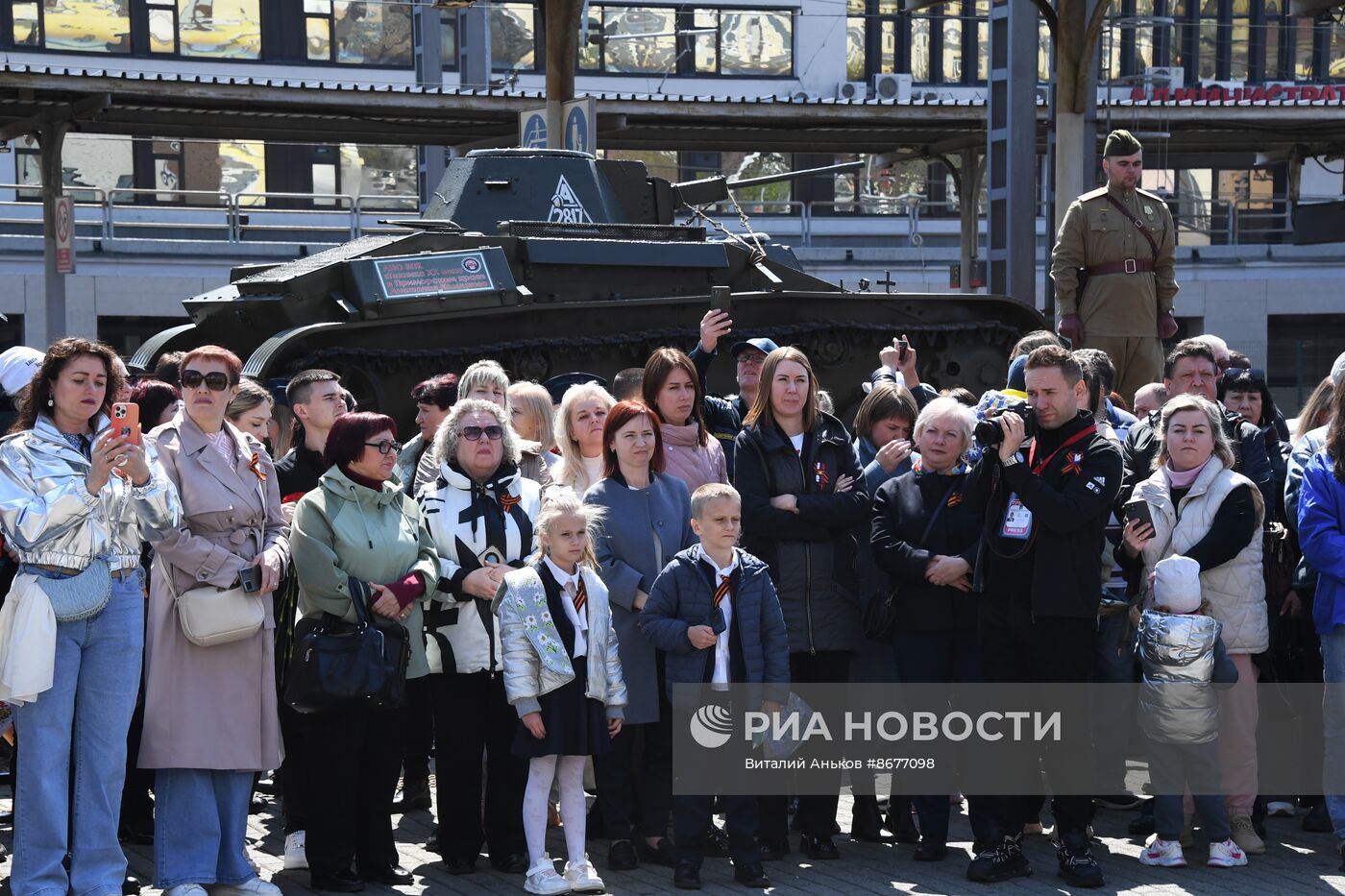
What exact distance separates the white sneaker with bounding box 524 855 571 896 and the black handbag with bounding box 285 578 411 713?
0.87m

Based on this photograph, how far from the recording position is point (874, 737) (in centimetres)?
796

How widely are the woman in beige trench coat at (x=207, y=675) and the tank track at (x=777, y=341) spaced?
249 inches

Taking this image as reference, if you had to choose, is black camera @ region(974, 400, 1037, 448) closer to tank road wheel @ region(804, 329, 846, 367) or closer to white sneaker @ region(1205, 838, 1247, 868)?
white sneaker @ region(1205, 838, 1247, 868)

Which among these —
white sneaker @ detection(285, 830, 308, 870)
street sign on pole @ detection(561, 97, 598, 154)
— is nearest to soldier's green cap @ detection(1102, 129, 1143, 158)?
street sign on pole @ detection(561, 97, 598, 154)

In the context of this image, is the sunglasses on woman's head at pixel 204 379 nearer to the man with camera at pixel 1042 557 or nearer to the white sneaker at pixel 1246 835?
the man with camera at pixel 1042 557

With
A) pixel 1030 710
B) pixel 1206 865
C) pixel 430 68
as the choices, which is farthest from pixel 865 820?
pixel 430 68

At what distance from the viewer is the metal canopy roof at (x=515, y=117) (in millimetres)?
24828

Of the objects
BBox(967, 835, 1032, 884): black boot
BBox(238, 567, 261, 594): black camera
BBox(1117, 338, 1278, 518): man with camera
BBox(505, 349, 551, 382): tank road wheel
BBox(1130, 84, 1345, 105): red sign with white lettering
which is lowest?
BBox(967, 835, 1032, 884): black boot

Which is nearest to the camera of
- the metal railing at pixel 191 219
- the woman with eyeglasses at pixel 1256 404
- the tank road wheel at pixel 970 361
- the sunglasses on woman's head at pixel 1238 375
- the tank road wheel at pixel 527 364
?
the woman with eyeglasses at pixel 1256 404

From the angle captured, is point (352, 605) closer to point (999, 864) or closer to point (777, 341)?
point (999, 864)

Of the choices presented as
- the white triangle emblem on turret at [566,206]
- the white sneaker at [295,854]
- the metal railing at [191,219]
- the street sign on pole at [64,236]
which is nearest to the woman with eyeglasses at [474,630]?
the white sneaker at [295,854]

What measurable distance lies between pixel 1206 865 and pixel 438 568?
3534 millimetres

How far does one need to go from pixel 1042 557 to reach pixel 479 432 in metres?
2.45

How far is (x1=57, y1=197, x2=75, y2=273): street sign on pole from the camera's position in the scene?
24.8 metres
